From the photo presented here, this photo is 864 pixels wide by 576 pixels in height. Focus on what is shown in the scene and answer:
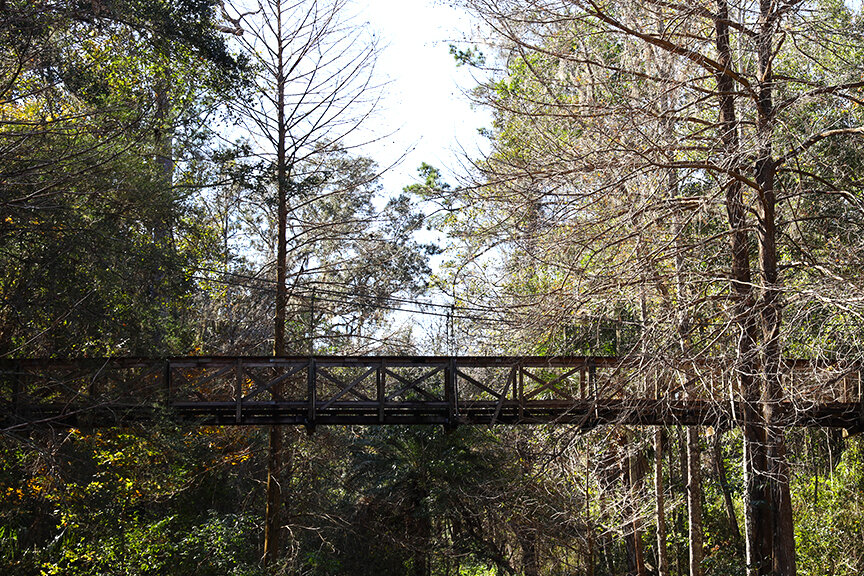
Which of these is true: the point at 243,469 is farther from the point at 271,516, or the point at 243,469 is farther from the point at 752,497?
the point at 752,497

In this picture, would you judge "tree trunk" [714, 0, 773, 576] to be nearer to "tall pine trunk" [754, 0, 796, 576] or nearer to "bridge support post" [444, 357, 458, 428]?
"tall pine trunk" [754, 0, 796, 576]

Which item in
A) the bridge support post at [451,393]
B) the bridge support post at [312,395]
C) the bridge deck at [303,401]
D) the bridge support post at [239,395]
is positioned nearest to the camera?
the bridge deck at [303,401]

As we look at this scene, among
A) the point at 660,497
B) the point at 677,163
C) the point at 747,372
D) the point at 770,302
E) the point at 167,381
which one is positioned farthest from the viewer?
the point at 660,497

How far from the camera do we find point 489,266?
1407cm

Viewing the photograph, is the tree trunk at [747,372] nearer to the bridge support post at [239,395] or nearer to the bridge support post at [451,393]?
the bridge support post at [451,393]

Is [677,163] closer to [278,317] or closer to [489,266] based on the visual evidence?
[278,317]

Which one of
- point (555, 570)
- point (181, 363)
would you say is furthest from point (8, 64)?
point (555, 570)

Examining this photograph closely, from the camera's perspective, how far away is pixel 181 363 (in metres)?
9.33

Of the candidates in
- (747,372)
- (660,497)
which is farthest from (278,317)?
(747,372)

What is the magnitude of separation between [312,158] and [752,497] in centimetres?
869

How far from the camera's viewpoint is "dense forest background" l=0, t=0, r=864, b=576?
646 centimetres

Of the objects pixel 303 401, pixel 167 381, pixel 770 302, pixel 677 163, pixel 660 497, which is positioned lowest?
pixel 660 497

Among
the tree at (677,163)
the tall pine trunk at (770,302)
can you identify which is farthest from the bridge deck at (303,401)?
the tree at (677,163)

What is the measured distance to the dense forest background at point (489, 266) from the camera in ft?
21.2
